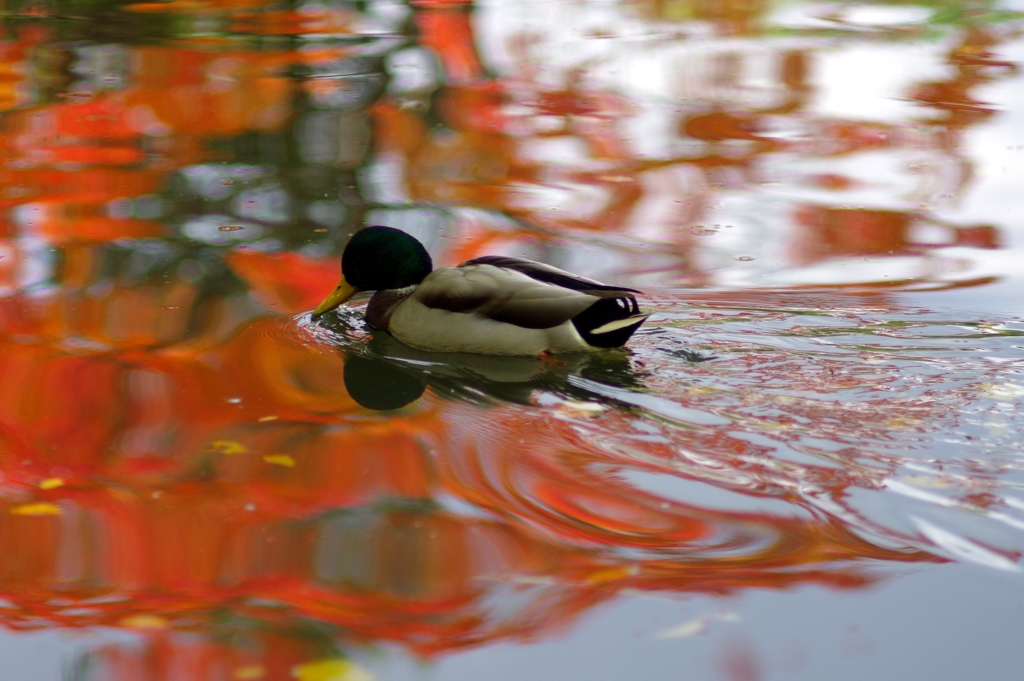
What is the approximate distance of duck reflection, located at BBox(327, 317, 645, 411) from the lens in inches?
206

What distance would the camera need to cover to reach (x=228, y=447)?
186 inches

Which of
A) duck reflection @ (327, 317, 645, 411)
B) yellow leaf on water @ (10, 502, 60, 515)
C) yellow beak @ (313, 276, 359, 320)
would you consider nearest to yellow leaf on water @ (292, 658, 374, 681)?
yellow leaf on water @ (10, 502, 60, 515)

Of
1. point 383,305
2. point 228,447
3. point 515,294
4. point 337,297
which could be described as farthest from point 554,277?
point 228,447

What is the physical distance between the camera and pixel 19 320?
5984 mm

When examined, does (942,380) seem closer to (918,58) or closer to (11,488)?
(11,488)

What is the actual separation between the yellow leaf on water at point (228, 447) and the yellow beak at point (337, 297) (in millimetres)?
1366

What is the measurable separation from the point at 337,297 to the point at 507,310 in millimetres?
1006

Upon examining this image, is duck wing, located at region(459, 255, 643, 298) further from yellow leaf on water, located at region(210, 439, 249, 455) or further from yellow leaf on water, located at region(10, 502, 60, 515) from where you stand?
yellow leaf on water, located at region(10, 502, 60, 515)

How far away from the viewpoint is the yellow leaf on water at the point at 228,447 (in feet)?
15.4

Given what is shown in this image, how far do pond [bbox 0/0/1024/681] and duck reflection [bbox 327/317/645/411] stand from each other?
2 centimetres

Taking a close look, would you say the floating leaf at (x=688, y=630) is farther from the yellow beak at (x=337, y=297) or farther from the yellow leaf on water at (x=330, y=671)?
the yellow beak at (x=337, y=297)

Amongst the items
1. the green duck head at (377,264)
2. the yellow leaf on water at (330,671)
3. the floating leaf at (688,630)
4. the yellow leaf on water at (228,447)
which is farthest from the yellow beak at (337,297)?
the floating leaf at (688,630)

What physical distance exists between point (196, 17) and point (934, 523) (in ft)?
38.5

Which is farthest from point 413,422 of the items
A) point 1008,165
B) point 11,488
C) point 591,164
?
point 1008,165
